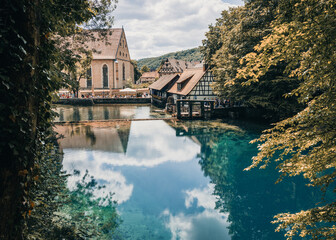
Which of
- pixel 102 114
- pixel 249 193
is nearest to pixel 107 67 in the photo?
pixel 102 114

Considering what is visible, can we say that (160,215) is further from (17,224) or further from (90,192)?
(17,224)

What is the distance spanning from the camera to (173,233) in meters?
8.50

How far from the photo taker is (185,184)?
12.7 metres

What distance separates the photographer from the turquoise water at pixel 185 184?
352 inches

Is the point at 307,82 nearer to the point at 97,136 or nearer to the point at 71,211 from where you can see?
the point at 71,211

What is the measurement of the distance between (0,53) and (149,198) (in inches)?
386

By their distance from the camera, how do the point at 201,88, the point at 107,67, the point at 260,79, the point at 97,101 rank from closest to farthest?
the point at 260,79 → the point at 201,88 → the point at 97,101 → the point at 107,67

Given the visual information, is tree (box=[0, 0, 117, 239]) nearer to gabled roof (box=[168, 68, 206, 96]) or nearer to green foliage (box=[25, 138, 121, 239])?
green foliage (box=[25, 138, 121, 239])

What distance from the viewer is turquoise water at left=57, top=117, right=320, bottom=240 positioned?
29.3ft

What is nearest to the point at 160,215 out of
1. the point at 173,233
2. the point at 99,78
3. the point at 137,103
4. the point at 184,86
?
the point at 173,233

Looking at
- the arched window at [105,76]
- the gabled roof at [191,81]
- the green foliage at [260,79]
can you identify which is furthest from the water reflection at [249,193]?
the arched window at [105,76]

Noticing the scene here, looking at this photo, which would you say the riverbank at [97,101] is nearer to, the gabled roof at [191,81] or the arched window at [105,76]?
the gabled roof at [191,81]

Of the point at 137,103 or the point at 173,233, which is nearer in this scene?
the point at 173,233

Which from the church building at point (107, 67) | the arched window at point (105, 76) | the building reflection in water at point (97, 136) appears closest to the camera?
the building reflection in water at point (97, 136)
